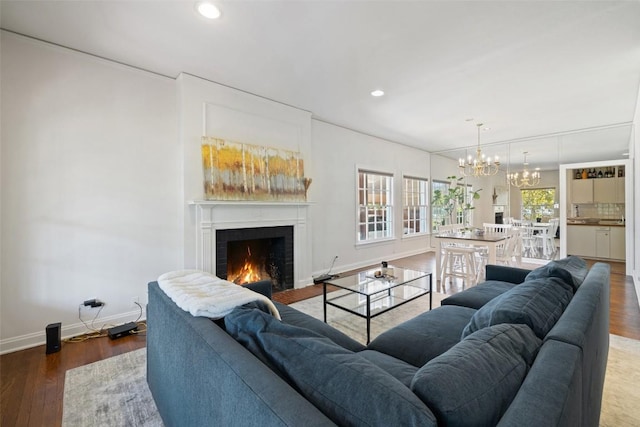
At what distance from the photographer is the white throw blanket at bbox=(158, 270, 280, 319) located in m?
1.26

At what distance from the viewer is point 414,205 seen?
7227mm

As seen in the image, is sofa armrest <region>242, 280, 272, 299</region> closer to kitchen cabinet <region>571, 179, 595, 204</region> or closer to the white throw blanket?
the white throw blanket

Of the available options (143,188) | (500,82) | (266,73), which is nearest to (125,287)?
(143,188)

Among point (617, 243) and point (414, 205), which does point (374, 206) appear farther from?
point (617, 243)

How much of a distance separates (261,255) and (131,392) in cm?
248

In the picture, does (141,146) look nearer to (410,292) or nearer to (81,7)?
(81,7)

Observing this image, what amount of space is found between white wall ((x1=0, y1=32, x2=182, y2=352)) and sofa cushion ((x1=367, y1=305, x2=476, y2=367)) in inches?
105

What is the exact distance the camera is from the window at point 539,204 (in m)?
6.87

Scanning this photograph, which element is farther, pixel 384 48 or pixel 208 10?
pixel 384 48

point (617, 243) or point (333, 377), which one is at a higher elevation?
point (333, 377)

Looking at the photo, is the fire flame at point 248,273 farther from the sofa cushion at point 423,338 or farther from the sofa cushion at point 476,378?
the sofa cushion at point 476,378

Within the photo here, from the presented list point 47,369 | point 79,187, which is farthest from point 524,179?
point 47,369

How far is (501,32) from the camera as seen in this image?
2473 mm

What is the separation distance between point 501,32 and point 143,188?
382 cm
